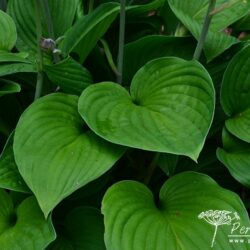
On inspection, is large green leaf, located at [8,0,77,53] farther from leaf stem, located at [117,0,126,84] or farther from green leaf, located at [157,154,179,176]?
green leaf, located at [157,154,179,176]

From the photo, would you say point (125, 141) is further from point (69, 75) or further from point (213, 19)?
point (213, 19)

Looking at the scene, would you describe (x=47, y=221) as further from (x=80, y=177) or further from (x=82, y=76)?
(x=82, y=76)

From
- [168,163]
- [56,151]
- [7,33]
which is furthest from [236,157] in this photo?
[7,33]

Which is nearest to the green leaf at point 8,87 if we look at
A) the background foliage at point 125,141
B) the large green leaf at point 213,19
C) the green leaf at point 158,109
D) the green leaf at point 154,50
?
the background foliage at point 125,141

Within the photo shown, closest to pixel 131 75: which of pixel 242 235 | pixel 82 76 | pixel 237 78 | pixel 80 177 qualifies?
pixel 82 76

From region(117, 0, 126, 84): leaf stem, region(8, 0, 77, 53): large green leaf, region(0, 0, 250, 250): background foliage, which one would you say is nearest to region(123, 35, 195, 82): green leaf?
region(0, 0, 250, 250): background foliage
